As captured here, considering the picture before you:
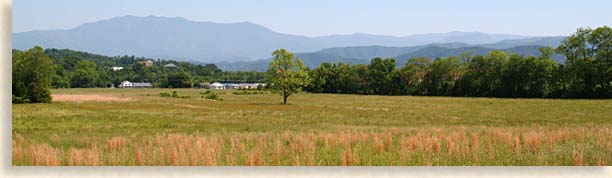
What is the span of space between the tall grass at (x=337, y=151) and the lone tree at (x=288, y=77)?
10421 millimetres

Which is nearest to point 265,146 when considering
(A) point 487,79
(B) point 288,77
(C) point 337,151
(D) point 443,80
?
(C) point 337,151

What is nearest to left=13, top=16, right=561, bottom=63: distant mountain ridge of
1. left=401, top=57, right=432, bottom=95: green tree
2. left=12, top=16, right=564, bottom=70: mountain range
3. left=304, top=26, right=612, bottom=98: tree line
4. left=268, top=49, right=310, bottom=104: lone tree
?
left=12, top=16, right=564, bottom=70: mountain range

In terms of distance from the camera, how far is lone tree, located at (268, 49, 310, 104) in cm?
1867

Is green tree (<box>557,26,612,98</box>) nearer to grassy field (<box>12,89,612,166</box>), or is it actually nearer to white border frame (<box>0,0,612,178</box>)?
grassy field (<box>12,89,612,166</box>)

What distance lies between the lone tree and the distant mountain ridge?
25.2ft

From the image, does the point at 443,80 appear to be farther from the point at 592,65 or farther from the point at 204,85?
the point at 204,85

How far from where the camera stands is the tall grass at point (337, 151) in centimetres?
655

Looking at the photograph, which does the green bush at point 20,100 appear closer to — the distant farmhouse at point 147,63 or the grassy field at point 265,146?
the grassy field at point 265,146

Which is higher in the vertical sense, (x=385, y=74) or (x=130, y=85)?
(x=385, y=74)

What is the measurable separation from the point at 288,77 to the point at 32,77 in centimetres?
1176

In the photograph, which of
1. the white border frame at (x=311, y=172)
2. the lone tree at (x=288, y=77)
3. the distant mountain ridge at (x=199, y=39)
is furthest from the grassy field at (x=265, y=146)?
the lone tree at (x=288, y=77)

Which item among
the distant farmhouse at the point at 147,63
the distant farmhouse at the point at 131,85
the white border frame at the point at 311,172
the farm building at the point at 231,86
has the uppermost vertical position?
the distant farmhouse at the point at 147,63

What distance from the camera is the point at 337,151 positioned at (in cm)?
704

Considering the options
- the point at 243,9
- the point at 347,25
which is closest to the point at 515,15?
the point at 347,25
